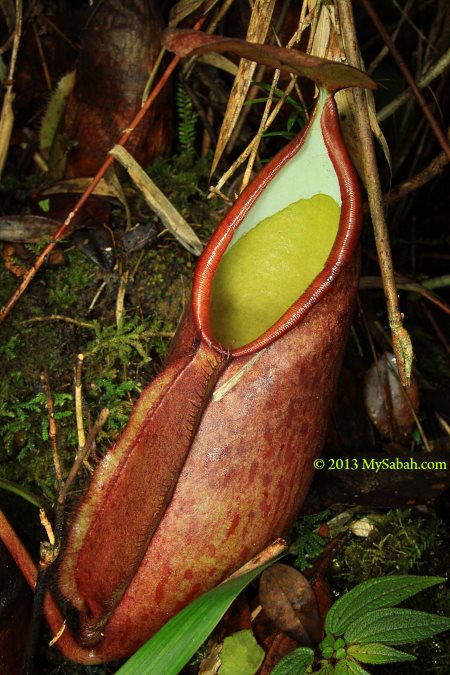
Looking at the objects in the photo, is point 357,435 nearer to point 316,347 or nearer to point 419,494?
→ point 419,494

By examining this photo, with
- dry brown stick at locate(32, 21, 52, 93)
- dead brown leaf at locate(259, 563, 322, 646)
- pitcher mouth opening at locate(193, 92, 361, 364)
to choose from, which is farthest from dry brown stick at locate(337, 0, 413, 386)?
dry brown stick at locate(32, 21, 52, 93)

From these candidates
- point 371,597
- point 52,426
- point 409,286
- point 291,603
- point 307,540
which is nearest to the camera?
point 371,597

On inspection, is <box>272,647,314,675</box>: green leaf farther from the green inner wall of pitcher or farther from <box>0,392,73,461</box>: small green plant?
<box>0,392,73,461</box>: small green plant

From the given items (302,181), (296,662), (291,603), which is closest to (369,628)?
(296,662)

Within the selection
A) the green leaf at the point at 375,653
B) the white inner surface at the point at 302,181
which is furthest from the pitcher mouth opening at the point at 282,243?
the green leaf at the point at 375,653

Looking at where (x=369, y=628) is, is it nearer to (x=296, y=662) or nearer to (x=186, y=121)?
(x=296, y=662)

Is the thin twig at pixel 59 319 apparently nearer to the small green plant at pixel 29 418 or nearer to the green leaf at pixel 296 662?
the small green plant at pixel 29 418
